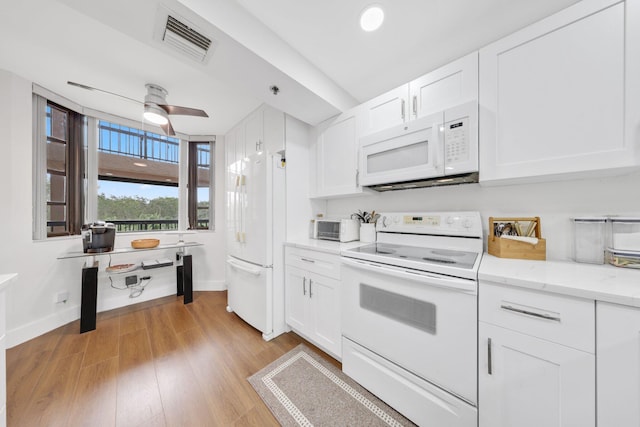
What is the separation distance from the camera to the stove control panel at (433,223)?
4.94 ft

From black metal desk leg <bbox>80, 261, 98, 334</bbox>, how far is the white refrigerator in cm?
148

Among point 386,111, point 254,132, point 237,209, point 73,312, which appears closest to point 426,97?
point 386,111

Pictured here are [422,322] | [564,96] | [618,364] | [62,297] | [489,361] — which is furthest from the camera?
[62,297]

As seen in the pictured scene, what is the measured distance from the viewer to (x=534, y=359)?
2.83 ft

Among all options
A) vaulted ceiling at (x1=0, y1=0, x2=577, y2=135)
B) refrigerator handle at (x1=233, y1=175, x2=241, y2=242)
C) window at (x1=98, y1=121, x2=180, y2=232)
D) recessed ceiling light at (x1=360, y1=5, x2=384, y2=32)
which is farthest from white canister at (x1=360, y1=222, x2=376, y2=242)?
window at (x1=98, y1=121, x2=180, y2=232)

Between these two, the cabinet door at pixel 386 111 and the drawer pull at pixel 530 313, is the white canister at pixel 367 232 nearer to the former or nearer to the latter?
the cabinet door at pixel 386 111

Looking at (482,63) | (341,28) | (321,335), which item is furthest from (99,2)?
(321,335)

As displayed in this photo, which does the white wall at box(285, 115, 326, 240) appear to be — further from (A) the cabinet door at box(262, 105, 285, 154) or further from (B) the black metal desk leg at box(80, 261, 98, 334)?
(B) the black metal desk leg at box(80, 261, 98, 334)

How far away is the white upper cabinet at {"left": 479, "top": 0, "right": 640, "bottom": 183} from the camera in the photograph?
0.95m

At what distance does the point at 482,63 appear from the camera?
51.1 inches

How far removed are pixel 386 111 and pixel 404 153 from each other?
0.43m

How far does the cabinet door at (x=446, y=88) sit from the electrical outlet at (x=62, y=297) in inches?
155

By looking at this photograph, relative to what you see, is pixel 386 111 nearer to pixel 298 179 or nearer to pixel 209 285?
pixel 298 179

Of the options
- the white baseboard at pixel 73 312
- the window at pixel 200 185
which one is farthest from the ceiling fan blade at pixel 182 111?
the white baseboard at pixel 73 312
